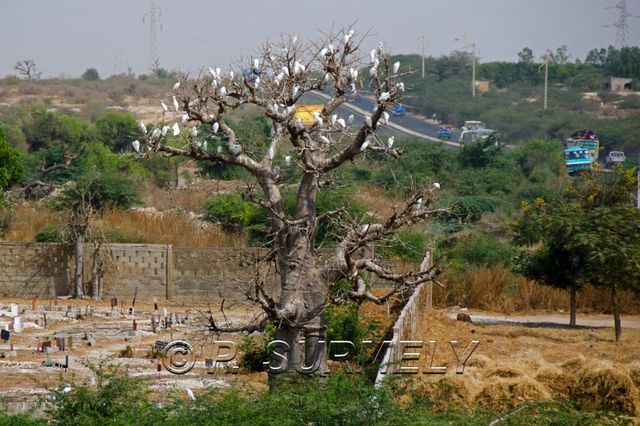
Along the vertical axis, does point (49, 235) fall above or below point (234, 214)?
below

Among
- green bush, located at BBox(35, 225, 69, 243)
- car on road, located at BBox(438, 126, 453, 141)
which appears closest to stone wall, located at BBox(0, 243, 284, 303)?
green bush, located at BBox(35, 225, 69, 243)

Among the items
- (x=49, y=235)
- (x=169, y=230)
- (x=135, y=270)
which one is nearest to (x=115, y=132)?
(x=169, y=230)

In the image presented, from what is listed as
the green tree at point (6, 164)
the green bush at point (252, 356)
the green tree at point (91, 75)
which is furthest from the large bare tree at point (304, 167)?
the green tree at point (91, 75)

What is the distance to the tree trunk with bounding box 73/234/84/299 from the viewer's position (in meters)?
27.5

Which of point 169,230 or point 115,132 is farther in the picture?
point 115,132

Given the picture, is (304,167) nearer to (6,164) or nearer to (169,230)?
(169,230)

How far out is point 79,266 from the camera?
27.7 m

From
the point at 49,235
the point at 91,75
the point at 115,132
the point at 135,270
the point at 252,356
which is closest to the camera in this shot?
the point at 252,356

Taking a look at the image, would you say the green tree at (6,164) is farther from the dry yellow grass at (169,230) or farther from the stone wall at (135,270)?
the stone wall at (135,270)

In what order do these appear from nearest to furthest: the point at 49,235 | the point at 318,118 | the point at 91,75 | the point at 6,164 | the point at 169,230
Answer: the point at 318,118, the point at 49,235, the point at 169,230, the point at 6,164, the point at 91,75

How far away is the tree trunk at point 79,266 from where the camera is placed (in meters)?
27.5

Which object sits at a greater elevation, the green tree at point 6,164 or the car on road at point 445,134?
the green tree at point 6,164

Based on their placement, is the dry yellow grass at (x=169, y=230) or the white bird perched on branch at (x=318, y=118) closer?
A: the white bird perched on branch at (x=318, y=118)

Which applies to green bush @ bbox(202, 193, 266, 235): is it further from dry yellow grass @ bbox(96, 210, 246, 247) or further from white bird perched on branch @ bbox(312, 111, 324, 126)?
white bird perched on branch @ bbox(312, 111, 324, 126)
